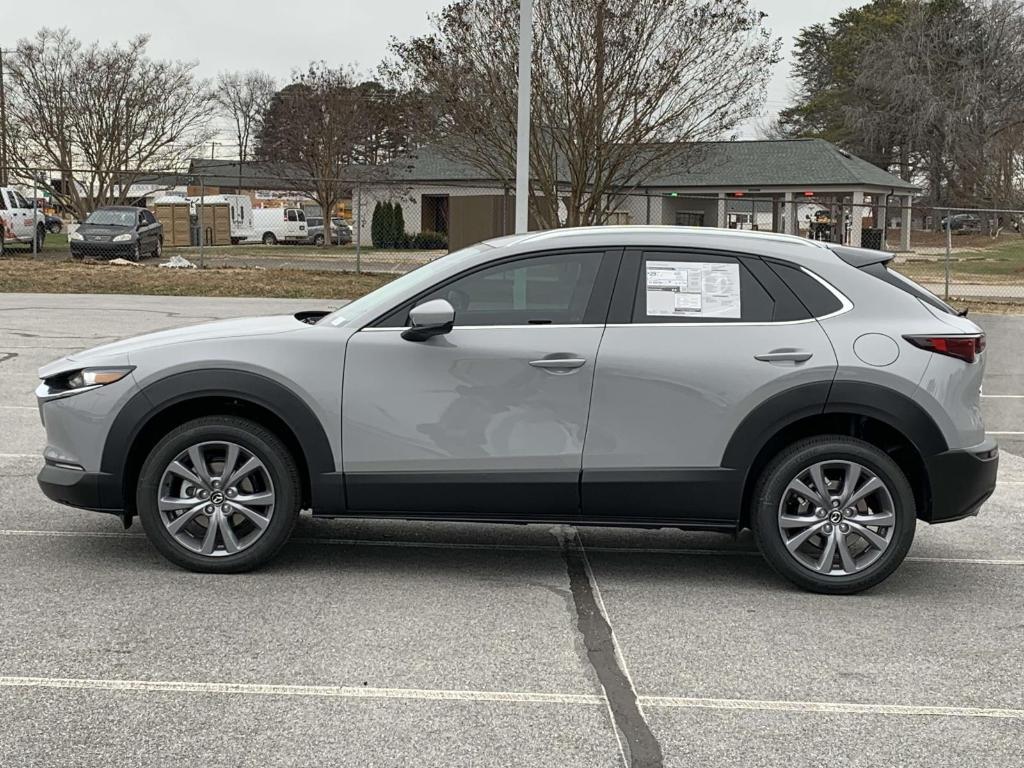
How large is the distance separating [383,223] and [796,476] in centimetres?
4600

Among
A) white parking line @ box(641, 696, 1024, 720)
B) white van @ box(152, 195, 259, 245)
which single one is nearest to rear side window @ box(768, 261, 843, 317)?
white parking line @ box(641, 696, 1024, 720)

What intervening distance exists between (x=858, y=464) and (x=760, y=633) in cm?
98

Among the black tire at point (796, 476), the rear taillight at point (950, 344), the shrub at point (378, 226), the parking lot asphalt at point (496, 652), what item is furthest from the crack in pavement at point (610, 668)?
the shrub at point (378, 226)

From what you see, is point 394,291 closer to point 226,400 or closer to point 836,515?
point 226,400

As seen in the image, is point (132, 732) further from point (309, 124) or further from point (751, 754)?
point (309, 124)

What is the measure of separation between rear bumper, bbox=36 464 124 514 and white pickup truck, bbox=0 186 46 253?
27136mm

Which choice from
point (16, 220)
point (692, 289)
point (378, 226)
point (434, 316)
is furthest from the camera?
point (378, 226)

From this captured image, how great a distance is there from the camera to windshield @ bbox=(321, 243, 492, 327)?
19.1 feet

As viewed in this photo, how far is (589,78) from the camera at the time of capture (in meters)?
22.5

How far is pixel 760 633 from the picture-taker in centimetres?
514

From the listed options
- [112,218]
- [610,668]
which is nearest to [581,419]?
[610,668]

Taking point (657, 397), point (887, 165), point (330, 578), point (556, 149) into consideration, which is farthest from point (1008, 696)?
point (887, 165)

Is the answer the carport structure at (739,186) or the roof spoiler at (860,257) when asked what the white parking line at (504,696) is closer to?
the roof spoiler at (860,257)

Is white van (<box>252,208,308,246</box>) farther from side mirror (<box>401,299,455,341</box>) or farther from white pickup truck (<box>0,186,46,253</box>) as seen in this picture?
side mirror (<box>401,299,455,341</box>)
